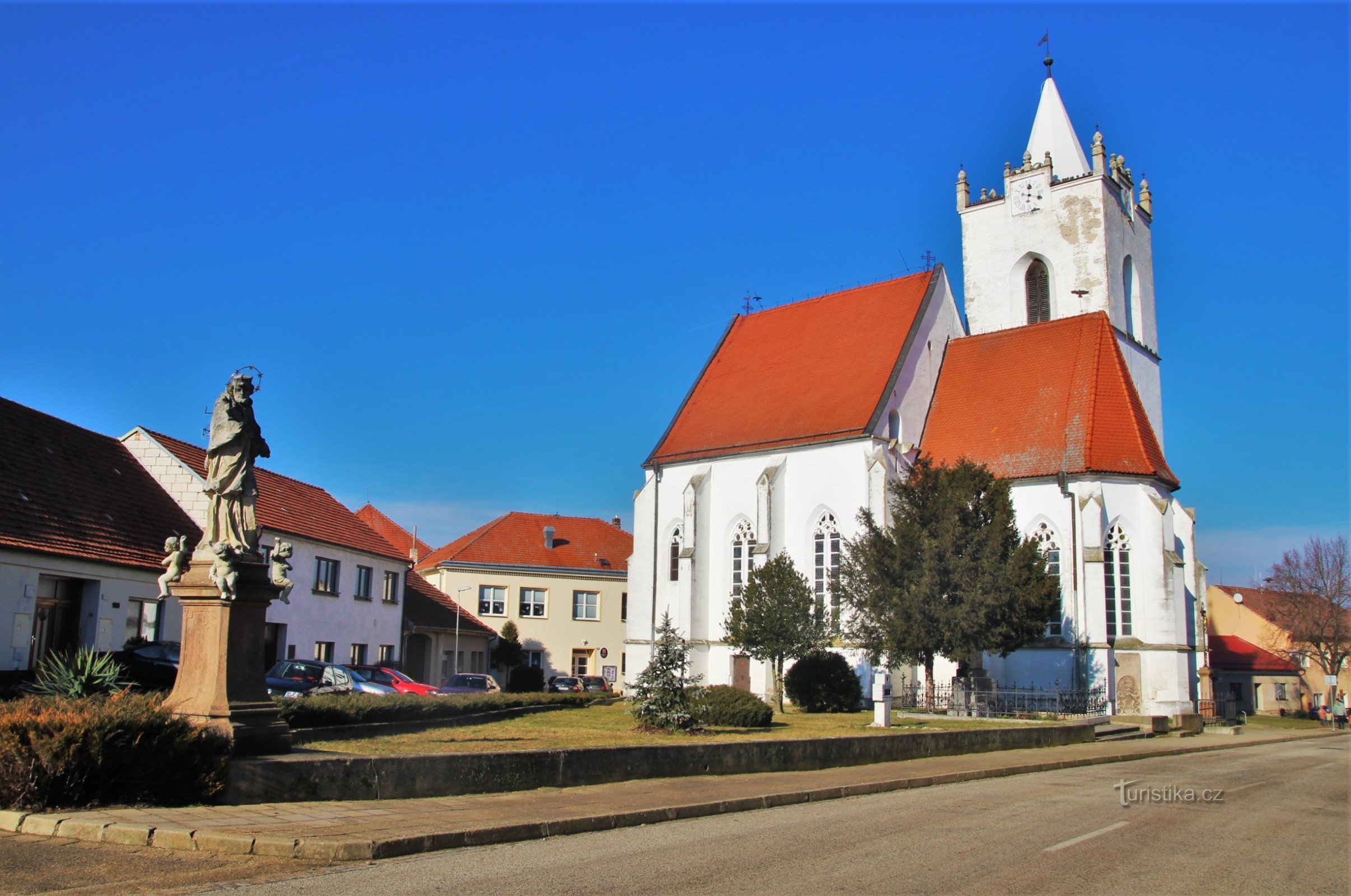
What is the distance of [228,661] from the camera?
1091 centimetres

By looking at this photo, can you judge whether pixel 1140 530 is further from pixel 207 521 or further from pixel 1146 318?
pixel 207 521

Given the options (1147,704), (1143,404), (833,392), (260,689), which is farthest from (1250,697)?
(260,689)

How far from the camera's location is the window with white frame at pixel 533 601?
54281 millimetres

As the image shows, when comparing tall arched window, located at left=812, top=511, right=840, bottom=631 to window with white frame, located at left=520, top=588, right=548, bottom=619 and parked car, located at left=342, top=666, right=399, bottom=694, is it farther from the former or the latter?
window with white frame, located at left=520, top=588, right=548, bottom=619

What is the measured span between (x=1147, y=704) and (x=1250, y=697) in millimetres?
32193

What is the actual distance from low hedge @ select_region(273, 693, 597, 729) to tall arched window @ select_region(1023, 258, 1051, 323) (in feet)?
92.8

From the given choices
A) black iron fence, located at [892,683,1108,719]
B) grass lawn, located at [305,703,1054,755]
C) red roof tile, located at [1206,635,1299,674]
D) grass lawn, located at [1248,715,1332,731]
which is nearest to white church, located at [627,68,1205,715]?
black iron fence, located at [892,683,1108,719]

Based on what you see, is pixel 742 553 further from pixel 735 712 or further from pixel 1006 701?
pixel 735 712

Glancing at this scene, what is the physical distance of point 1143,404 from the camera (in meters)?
40.7

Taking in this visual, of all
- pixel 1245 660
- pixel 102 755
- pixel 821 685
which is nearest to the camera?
pixel 102 755

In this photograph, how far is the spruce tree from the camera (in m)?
19.4

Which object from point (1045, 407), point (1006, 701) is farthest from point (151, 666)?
point (1045, 407)

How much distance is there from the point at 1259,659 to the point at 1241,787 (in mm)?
50325

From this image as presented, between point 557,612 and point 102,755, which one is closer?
point 102,755
